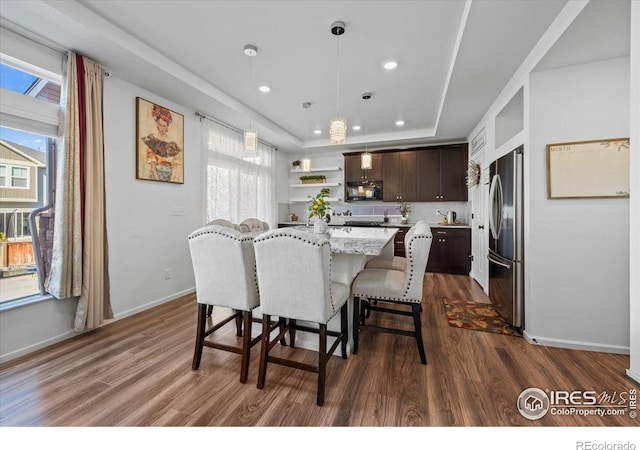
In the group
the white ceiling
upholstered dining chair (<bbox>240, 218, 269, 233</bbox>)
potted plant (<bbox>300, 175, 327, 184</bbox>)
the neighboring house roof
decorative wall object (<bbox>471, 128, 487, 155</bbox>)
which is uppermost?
the white ceiling

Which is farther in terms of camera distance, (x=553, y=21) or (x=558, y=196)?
(x=558, y=196)

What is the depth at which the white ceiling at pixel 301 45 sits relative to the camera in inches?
81.3

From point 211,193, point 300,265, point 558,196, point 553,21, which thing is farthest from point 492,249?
point 211,193

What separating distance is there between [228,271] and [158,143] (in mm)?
2346

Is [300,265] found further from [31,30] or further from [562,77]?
[31,30]

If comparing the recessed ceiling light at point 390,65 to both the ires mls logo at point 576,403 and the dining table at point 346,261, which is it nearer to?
the dining table at point 346,261

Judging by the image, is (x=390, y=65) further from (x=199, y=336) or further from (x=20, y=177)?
(x=20, y=177)

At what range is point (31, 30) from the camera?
2168 mm

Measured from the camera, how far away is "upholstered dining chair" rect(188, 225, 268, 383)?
1.85 meters

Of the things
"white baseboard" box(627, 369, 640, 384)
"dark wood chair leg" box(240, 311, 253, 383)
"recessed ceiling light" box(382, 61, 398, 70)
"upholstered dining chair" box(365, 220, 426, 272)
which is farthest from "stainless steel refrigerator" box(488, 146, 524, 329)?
"dark wood chair leg" box(240, 311, 253, 383)

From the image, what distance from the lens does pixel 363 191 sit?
596 cm

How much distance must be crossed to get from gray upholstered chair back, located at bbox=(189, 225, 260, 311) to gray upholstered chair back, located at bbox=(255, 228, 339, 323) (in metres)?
0.16

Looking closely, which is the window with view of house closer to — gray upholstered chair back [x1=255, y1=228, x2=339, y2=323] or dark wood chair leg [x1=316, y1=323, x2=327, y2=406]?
gray upholstered chair back [x1=255, y1=228, x2=339, y2=323]
